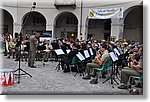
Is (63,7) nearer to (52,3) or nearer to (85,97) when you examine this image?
(52,3)

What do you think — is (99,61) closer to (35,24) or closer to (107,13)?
(107,13)

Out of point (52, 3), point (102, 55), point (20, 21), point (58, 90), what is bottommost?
point (58, 90)

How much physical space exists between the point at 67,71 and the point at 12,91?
4191 millimetres

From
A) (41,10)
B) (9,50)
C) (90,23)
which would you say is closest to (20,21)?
(41,10)

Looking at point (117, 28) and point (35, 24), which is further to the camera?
point (35, 24)

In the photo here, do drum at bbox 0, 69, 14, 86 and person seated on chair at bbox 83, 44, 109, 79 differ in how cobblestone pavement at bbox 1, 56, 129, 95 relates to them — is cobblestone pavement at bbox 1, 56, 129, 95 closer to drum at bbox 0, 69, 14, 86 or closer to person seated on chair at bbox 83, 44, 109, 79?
drum at bbox 0, 69, 14, 86

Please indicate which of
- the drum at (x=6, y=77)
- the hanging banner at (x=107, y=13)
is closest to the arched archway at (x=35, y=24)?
the hanging banner at (x=107, y=13)

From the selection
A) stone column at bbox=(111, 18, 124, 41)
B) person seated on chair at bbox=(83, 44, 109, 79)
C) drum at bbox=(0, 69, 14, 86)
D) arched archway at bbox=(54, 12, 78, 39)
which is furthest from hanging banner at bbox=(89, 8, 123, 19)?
drum at bbox=(0, 69, 14, 86)

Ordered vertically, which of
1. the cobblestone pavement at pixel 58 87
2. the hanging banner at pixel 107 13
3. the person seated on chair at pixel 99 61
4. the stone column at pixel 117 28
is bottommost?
the cobblestone pavement at pixel 58 87

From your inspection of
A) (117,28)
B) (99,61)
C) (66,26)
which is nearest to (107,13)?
(117,28)

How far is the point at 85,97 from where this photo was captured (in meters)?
5.52

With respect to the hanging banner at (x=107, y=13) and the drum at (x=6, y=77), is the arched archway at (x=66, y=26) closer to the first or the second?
the hanging banner at (x=107, y=13)

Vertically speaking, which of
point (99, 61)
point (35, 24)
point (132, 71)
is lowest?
point (132, 71)

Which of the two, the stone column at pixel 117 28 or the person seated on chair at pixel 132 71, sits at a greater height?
the stone column at pixel 117 28
